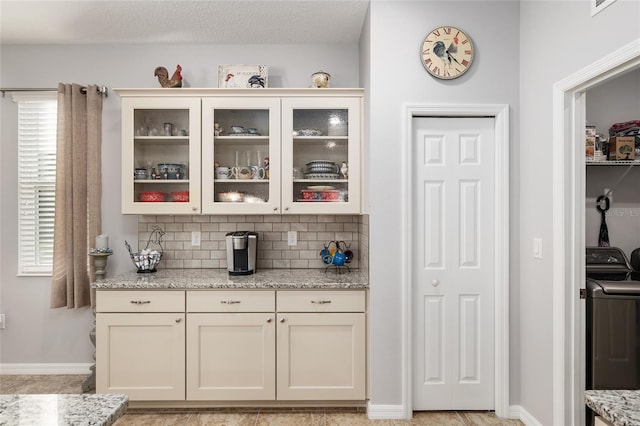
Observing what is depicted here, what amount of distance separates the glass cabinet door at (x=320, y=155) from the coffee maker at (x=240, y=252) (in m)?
0.37

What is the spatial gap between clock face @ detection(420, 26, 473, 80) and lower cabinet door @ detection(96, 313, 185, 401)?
2358 mm

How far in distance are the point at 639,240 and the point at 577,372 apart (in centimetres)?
137

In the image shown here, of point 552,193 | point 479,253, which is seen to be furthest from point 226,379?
point 552,193

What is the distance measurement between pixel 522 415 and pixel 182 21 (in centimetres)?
345

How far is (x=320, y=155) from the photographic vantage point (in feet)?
10.3

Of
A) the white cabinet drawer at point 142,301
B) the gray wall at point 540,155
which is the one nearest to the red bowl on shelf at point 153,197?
the white cabinet drawer at point 142,301

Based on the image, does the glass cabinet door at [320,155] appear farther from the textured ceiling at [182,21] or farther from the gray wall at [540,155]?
the gray wall at [540,155]

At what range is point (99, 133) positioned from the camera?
3.38m

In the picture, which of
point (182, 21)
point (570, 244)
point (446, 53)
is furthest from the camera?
point (182, 21)

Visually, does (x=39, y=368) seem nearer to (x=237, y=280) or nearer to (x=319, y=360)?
(x=237, y=280)

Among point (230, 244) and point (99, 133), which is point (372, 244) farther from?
point (99, 133)

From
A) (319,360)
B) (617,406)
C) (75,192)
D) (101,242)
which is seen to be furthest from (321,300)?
(75,192)

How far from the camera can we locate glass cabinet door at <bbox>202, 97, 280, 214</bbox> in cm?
307

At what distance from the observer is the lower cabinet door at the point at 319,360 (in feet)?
9.20
